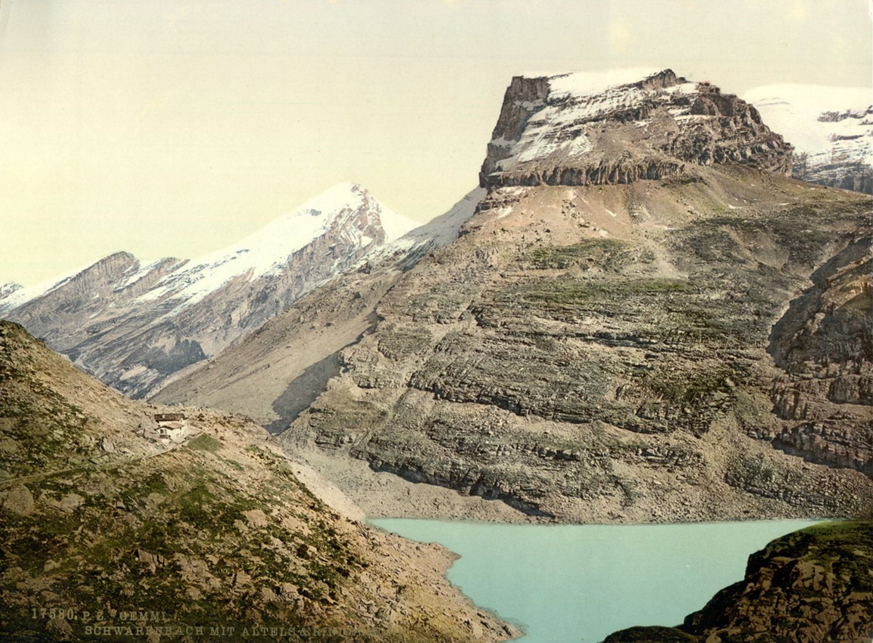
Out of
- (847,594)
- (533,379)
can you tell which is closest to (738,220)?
(533,379)

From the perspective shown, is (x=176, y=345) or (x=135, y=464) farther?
(x=176, y=345)

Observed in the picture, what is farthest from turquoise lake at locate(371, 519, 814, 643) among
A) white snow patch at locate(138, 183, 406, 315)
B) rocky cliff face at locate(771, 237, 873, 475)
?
white snow patch at locate(138, 183, 406, 315)

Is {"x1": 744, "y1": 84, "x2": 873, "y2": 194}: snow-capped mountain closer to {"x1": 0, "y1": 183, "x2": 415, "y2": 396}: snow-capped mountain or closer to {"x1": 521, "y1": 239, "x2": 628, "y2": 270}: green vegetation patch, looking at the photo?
{"x1": 521, "y1": 239, "x2": 628, "y2": 270}: green vegetation patch

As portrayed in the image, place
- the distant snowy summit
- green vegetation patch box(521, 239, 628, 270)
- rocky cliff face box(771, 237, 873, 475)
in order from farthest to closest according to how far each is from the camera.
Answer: the distant snowy summit, green vegetation patch box(521, 239, 628, 270), rocky cliff face box(771, 237, 873, 475)

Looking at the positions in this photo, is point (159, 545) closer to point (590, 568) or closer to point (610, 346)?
point (590, 568)

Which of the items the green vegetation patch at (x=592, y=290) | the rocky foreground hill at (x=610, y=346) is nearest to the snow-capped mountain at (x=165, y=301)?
the rocky foreground hill at (x=610, y=346)

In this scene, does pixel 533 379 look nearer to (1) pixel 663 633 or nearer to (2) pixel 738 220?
(2) pixel 738 220
